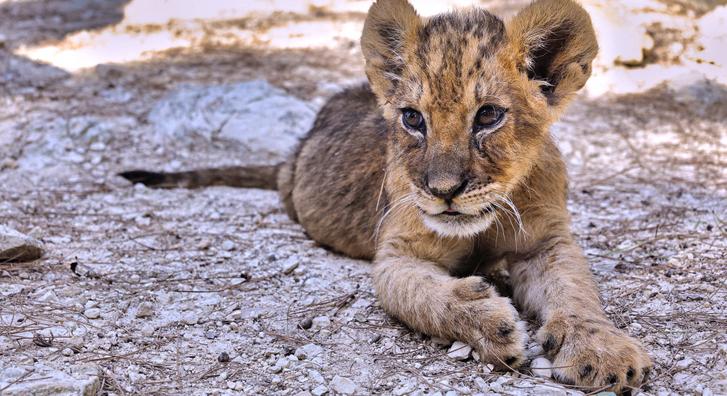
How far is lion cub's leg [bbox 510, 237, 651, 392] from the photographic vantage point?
3797 millimetres

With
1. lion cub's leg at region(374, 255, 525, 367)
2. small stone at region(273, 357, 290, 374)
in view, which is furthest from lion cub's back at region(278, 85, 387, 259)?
small stone at region(273, 357, 290, 374)

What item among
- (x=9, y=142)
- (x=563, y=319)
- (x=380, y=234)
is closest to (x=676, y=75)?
(x=380, y=234)

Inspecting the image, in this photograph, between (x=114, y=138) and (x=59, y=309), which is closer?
(x=59, y=309)

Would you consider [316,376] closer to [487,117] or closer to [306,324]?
[306,324]

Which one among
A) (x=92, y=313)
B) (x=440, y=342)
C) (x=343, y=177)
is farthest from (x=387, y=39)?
(x=92, y=313)

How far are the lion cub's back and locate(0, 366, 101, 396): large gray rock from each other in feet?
7.97

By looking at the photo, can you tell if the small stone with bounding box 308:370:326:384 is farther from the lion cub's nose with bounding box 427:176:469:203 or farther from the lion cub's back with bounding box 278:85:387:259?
the lion cub's back with bounding box 278:85:387:259

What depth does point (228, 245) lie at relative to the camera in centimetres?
617

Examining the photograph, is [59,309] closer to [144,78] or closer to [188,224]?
[188,224]

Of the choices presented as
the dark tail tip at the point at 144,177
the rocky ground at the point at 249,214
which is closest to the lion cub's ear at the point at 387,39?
the rocky ground at the point at 249,214

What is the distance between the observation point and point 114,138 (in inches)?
363

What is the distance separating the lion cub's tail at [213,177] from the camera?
771 centimetres

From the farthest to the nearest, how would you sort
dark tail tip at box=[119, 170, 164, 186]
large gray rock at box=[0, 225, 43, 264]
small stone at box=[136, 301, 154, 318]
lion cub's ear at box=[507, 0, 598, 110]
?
dark tail tip at box=[119, 170, 164, 186] < large gray rock at box=[0, 225, 43, 264] < small stone at box=[136, 301, 154, 318] < lion cub's ear at box=[507, 0, 598, 110]

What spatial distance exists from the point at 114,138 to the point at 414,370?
244 inches
